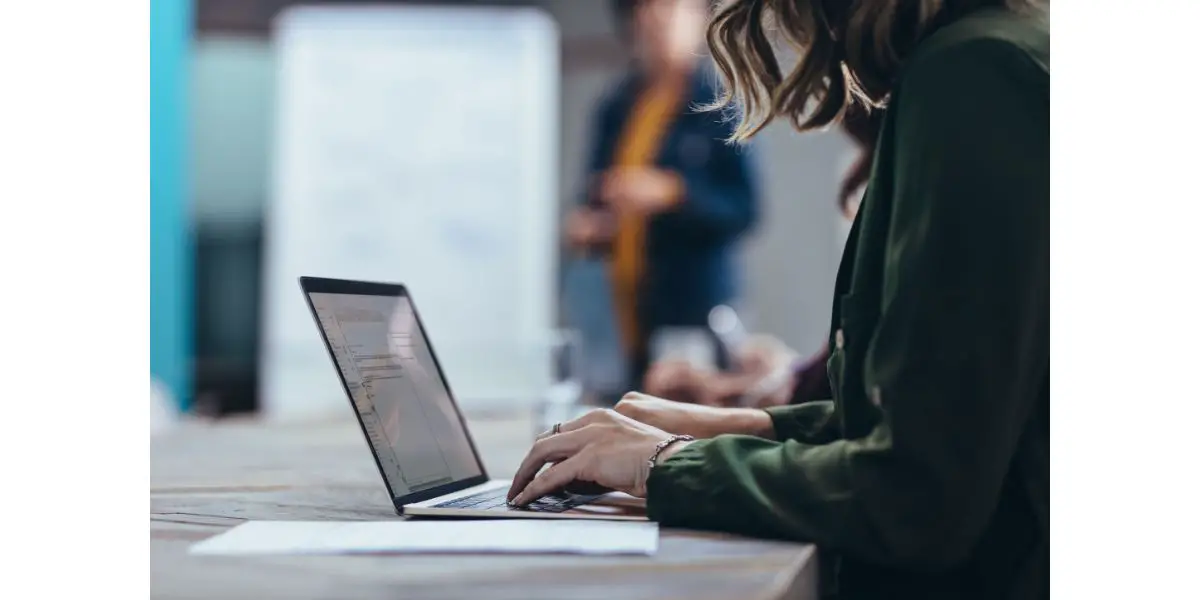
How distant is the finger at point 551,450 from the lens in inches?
35.4

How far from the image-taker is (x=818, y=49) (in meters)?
0.92

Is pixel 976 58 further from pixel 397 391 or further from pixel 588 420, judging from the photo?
pixel 397 391

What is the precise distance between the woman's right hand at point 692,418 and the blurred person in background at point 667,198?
213cm

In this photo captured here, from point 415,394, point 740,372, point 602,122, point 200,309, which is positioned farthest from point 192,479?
point 200,309

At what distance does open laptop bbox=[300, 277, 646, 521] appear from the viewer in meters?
0.93

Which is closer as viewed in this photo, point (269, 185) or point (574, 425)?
point (574, 425)

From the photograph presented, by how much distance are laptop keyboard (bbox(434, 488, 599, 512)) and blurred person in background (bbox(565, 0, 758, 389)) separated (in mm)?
2192

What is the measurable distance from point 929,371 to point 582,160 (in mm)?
4733

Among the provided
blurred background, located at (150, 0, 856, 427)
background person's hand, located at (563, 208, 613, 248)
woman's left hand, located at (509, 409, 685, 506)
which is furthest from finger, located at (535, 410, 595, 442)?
blurred background, located at (150, 0, 856, 427)

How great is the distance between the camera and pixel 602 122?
138 inches

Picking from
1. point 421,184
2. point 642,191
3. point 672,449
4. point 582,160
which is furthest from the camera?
point 582,160

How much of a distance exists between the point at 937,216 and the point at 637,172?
2618 millimetres

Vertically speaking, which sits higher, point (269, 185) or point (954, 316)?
point (269, 185)

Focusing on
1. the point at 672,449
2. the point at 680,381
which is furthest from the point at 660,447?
the point at 680,381
